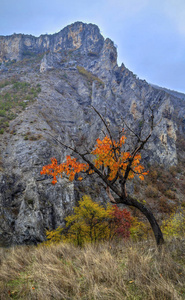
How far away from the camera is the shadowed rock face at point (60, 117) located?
18859 millimetres

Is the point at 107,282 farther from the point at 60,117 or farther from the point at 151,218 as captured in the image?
the point at 60,117

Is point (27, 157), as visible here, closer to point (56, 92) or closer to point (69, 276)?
point (69, 276)

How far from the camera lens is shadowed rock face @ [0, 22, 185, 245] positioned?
1886 cm

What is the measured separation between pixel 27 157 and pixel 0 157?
4094 mm

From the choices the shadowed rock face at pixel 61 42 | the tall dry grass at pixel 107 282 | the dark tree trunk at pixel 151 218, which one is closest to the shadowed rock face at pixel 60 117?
the shadowed rock face at pixel 61 42

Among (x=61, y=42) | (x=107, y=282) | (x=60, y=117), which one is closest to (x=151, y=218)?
(x=107, y=282)

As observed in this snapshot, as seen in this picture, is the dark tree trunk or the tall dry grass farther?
the dark tree trunk

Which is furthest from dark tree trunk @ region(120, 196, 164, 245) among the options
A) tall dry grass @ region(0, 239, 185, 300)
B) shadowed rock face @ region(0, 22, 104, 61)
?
shadowed rock face @ region(0, 22, 104, 61)

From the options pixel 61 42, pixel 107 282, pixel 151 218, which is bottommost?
pixel 107 282

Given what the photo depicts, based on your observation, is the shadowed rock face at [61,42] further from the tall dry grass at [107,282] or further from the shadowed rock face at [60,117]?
the tall dry grass at [107,282]

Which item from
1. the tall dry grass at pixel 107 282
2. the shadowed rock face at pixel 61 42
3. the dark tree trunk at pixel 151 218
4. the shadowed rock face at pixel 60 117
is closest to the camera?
the tall dry grass at pixel 107 282

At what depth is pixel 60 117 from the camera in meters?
44.4

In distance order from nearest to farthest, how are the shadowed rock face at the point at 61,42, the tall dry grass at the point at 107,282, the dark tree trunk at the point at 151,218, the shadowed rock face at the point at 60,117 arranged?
the tall dry grass at the point at 107,282 < the dark tree trunk at the point at 151,218 < the shadowed rock face at the point at 60,117 < the shadowed rock face at the point at 61,42

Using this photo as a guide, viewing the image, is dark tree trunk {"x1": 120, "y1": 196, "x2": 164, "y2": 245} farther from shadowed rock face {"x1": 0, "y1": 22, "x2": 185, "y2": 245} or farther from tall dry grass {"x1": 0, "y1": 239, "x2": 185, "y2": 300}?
shadowed rock face {"x1": 0, "y1": 22, "x2": 185, "y2": 245}
